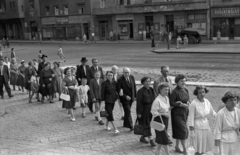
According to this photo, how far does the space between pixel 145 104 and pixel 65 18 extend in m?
51.2

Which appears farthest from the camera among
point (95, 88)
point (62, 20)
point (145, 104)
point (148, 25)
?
point (62, 20)

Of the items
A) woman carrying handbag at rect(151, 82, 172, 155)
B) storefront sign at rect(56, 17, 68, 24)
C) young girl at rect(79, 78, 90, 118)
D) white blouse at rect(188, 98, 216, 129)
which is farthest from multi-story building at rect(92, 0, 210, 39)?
white blouse at rect(188, 98, 216, 129)

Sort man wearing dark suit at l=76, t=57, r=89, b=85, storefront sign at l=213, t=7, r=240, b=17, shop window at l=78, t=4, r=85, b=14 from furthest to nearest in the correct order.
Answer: shop window at l=78, t=4, r=85, b=14
storefront sign at l=213, t=7, r=240, b=17
man wearing dark suit at l=76, t=57, r=89, b=85

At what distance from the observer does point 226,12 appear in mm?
38938

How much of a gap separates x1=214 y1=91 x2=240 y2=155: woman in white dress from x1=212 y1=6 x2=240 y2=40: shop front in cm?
3583

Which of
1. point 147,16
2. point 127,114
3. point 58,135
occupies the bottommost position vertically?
point 58,135

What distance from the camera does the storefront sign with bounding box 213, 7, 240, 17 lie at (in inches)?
1497

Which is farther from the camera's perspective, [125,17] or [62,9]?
[62,9]

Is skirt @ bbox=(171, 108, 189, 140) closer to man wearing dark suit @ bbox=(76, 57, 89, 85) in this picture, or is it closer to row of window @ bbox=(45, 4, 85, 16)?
man wearing dark suit @ bbox=(76, 57, 89, 85)

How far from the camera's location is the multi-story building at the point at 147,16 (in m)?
41.3

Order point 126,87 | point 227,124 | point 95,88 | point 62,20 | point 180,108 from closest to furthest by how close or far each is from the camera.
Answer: point 227,124 < point 180,108 < point 126,87 < point 95,88 < point 62,20

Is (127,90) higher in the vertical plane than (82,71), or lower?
lower

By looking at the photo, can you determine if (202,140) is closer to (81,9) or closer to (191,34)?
(191,34)

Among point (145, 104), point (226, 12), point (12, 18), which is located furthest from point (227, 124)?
point (12, 18)
